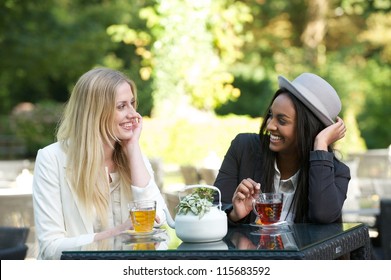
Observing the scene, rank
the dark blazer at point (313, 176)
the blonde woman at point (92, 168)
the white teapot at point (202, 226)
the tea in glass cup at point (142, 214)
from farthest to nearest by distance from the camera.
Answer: the dark blazer at point (313, 176)
the blonde woman at point (92, 168)
the tea in glass cup at point (142, 214)
the white teapot at point (202, 226)

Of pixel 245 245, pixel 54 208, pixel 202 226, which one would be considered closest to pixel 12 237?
pixel 54 208

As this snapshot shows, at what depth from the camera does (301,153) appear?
10.6ft

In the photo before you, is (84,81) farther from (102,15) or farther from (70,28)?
(102,15)

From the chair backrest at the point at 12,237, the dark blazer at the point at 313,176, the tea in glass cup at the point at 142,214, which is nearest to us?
the tea in glass cup at the point at 142,214

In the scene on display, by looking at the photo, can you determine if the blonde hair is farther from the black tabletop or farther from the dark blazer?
the dark blazer

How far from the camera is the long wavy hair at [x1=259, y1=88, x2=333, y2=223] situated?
319 centimetres

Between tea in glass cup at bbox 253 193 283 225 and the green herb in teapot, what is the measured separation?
10.0 inches

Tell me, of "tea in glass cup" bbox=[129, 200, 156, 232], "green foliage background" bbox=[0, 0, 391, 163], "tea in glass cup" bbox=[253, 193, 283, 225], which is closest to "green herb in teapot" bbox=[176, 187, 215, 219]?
"tea in glass cup" bbox=[129, 200, 156, 232]

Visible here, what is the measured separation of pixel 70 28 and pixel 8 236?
14937mm

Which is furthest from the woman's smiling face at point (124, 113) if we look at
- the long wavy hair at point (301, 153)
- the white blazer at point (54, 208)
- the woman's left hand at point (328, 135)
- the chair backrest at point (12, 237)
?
the chair backrest at point (12, 237)

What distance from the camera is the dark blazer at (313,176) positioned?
3.11m

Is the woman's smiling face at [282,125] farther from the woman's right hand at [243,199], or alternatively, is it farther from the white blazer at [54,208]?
the white blazer at [54,208]

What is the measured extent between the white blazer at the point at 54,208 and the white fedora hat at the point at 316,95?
87 cm

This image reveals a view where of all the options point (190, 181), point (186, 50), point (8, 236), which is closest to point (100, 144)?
point (8, 236)
